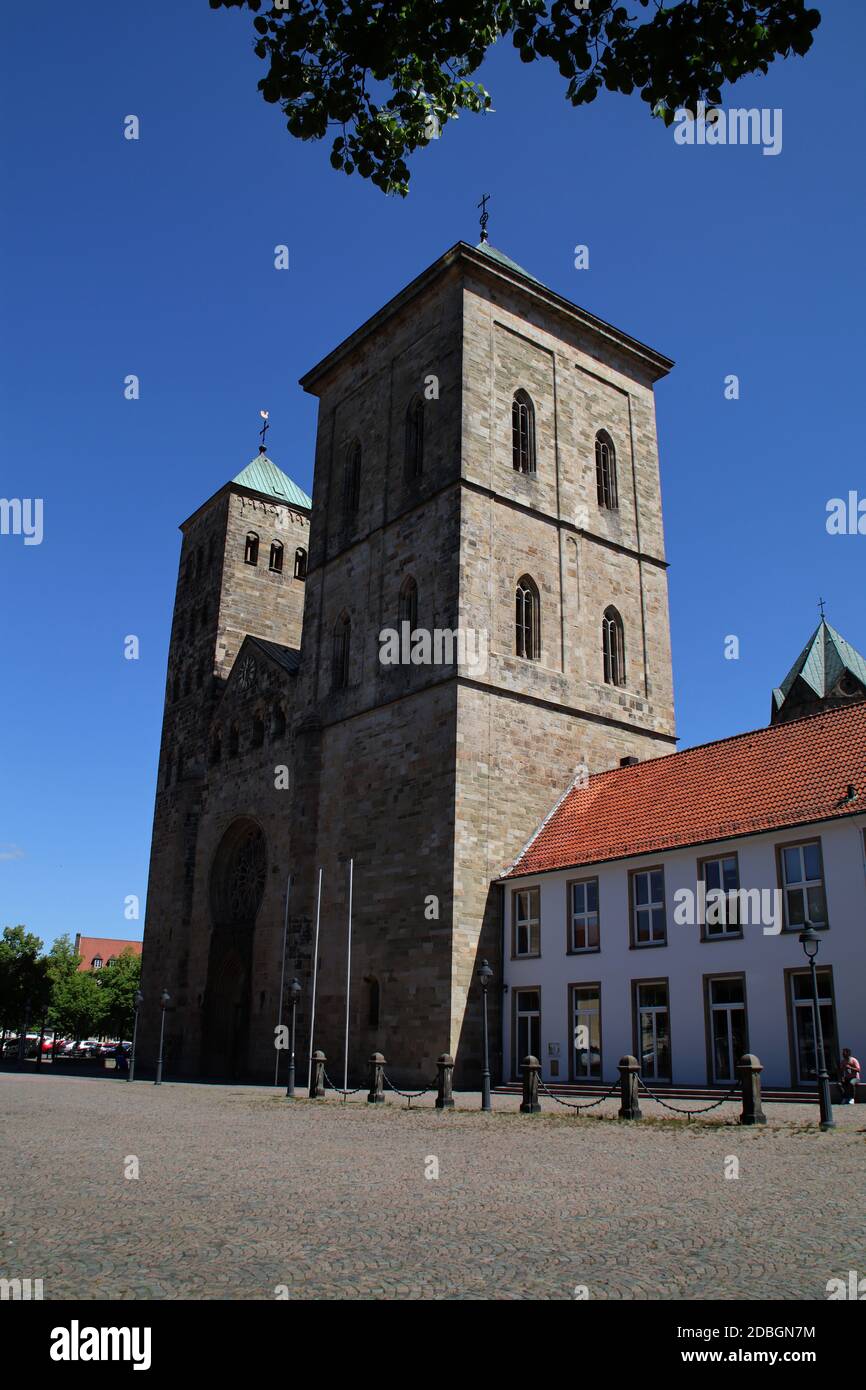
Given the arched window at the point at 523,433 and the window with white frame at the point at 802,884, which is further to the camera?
the arched window at the point at 523,433

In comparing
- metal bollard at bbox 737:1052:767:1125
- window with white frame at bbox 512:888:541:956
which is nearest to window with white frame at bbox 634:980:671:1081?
window with white frame at bbox 512:888:541:956

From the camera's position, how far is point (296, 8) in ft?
22.0

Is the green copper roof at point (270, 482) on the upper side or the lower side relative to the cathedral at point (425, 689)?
upper

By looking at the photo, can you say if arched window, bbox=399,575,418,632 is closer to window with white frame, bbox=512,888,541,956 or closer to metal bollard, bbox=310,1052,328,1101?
window with white frame, bbox=512,888,541,956

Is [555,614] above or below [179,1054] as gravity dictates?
above

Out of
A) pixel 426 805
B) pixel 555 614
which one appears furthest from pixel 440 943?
pixel 555 614

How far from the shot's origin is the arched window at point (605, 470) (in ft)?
112

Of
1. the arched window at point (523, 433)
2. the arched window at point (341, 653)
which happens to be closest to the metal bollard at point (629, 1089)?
the arched window at point (341, 653)

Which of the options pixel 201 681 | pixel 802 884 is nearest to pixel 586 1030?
pixel 802 884

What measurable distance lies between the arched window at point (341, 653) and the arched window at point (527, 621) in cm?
615

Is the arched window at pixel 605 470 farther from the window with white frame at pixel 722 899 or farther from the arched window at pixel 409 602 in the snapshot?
the window with white frame at pixel 722 899

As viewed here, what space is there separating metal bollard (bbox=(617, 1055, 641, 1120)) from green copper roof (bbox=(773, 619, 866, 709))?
35403mm
